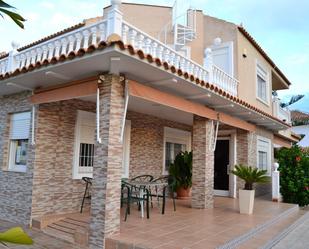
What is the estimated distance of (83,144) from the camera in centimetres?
1022

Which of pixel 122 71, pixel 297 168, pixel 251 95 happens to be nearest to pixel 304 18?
pixel 251 95

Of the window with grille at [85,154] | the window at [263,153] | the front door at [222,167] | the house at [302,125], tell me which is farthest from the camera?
the house at [302,125]

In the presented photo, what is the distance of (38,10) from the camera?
2.25 meters

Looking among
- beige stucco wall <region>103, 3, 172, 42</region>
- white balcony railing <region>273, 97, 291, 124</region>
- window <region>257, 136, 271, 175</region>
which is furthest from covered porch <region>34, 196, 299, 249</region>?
white balcony railing <region>273, 97, 291, 124</region>

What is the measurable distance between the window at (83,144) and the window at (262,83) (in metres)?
10.8

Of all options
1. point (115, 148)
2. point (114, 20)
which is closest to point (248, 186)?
point (115, 148)

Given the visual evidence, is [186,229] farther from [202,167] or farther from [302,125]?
[302,125]

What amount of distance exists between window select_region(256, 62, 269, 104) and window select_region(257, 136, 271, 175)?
8.25 feet

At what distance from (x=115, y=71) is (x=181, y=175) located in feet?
25.4

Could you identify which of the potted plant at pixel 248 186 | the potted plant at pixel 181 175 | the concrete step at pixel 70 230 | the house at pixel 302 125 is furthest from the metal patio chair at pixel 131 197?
the house at pixel 302 125

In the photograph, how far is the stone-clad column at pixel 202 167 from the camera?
10891 mm

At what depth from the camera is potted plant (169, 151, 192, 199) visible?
43.6ft

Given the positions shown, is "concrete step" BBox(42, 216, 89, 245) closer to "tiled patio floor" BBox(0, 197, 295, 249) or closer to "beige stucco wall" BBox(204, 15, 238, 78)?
"tiled patio floor" BBox(0, 197, 295, 249)

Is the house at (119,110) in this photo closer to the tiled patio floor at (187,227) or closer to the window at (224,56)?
the window at (224,56)
